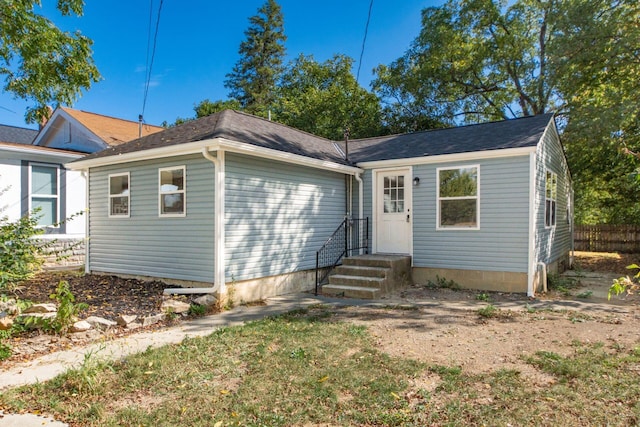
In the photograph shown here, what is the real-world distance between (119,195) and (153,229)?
1467 mm

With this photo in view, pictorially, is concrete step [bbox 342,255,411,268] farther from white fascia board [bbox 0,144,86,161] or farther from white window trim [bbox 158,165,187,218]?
white fascia board [bbox 0,144,86,161]

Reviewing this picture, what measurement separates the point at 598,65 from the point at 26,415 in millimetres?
16149

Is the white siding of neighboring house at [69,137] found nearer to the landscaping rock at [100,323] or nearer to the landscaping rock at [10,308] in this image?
the landscaping rock at [10,308]

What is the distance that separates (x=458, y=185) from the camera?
29.0ft

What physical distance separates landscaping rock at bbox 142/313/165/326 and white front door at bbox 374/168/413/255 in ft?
18.1

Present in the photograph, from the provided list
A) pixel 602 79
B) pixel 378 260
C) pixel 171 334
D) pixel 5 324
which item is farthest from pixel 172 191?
A: pixel 602 79

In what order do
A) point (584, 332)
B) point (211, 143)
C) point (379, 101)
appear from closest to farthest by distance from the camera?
point (584, 332) < point (211, 143) < point (379, 101)

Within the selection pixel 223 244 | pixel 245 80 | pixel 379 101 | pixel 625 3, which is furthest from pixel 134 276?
pixel 245 80

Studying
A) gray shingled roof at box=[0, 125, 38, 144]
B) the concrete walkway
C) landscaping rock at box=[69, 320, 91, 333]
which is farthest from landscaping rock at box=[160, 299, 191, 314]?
gray shingled roof at box=[0, 125, 38, 144]

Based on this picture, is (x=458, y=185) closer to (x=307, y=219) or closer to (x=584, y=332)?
(x=307, y=219)

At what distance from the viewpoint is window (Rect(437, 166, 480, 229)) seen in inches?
340

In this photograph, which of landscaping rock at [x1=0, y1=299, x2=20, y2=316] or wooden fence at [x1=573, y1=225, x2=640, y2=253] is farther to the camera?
wooden fence at [x1=573, y1=225, x2=640, y2=253]

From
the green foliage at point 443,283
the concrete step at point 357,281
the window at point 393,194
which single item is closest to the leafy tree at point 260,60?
the window at point 393,194

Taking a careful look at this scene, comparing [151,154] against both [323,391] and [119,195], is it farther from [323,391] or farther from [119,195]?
[323,391]
